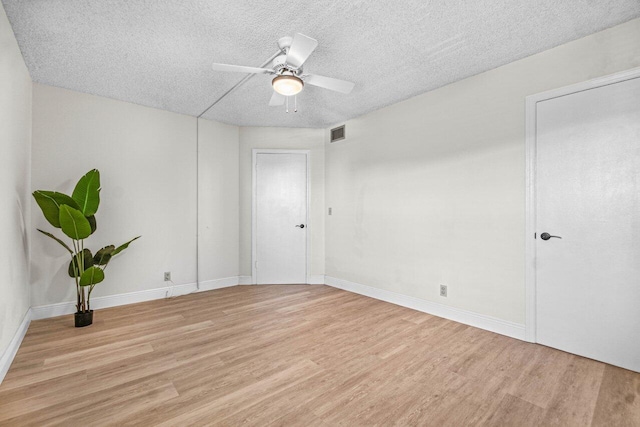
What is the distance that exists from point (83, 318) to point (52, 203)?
121 cm

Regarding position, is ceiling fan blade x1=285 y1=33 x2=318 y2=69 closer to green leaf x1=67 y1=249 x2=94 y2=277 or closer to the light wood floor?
the light wood floor

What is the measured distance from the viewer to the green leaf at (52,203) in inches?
105

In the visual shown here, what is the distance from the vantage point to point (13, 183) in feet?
8.00

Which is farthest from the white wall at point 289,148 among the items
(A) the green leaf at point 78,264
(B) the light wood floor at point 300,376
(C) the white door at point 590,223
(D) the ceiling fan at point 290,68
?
(C) the white door at point 590,223

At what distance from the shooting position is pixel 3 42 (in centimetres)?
206

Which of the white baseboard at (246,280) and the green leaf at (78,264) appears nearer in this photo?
the green leaf at (78,264)

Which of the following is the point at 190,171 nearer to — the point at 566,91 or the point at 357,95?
the point at 357,95

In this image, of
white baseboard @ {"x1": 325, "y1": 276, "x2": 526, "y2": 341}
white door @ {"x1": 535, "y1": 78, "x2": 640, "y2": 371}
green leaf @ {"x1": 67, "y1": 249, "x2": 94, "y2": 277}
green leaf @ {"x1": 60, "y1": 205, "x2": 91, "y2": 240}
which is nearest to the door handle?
white door @ {"x1": 535, "y1": 78, "x2": 640, "y2": 371}

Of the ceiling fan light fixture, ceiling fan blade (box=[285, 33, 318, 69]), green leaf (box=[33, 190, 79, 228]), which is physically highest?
ceiling fan blade (box=[285, 33, 318, 69])

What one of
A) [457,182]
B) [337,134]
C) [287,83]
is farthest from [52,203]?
[457,182]

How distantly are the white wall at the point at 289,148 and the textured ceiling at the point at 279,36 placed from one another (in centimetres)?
141

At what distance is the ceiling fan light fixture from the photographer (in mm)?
2246

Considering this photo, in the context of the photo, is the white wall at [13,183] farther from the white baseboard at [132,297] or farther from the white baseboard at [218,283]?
the white baseboard at [218,283]

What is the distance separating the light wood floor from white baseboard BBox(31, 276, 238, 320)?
0.17 metres
